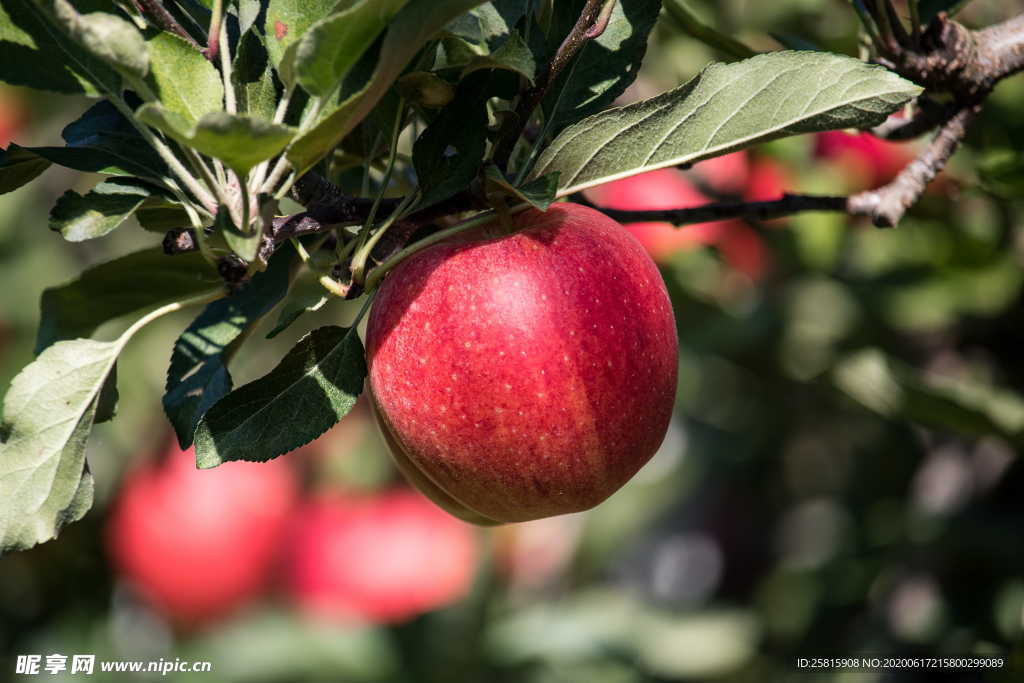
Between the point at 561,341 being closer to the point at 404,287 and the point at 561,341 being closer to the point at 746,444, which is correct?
the point at 404,287

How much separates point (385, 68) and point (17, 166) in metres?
0.28

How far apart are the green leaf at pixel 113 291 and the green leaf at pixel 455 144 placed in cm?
22

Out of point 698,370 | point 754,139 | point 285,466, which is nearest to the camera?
point 754,139

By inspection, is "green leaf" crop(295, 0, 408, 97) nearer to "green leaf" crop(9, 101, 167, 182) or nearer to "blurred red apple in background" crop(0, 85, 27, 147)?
"green leaf" crop(9, 101, 167, 182)

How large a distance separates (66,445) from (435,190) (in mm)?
273

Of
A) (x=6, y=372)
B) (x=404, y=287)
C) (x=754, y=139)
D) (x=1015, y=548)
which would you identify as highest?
(x=754, y=139)

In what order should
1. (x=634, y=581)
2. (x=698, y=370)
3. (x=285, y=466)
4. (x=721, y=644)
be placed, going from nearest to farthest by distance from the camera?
(x=721, y=644) < (x=698, y=370) < (x=285, y=466) < (x=634, y=581)

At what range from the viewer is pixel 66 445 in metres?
0.61

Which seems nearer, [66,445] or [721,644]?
[66,445]

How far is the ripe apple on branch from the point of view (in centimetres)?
54

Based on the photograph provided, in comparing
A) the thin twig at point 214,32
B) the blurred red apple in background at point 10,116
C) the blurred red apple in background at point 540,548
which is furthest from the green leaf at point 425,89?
the blurred red apple in background at point 10,116

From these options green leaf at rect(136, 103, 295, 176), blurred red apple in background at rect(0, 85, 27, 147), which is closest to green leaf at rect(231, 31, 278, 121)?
green leaf at rect(136, 103, 295, 176)

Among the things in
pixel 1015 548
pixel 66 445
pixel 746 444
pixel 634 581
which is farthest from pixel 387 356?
pixel 634 581

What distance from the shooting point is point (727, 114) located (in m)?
0.55
